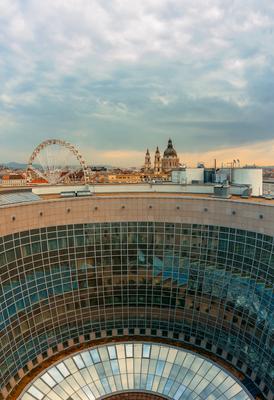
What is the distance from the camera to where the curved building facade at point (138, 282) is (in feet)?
110

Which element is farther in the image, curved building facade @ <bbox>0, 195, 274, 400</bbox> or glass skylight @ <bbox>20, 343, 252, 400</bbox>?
curved building facade @ <bbox>0, 195, 274, 400</bbox>

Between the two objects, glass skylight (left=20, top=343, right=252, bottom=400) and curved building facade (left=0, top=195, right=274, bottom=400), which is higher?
curved building facade (left=0, top=195, right=274, bottom=400)

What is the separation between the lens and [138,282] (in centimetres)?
3969

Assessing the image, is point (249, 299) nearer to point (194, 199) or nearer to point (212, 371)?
point (212, 371)

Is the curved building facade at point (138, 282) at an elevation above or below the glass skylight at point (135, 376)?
above

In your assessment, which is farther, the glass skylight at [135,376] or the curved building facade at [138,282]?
the curved building facade at [138,282]

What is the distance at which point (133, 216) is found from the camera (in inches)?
1555

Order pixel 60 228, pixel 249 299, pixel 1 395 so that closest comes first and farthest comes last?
1. pixel 1 395
2. pixel 249 299
3. pixel 60 228

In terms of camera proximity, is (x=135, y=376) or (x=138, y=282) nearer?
(x=135, y=376)

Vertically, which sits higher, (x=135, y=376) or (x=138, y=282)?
(x=138, y=282)

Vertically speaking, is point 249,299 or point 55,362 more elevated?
point 249,299

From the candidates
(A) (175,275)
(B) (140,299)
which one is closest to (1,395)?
(B) (140,299)

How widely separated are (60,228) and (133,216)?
32.8ft

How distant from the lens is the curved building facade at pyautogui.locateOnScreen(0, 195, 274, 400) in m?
33.5
